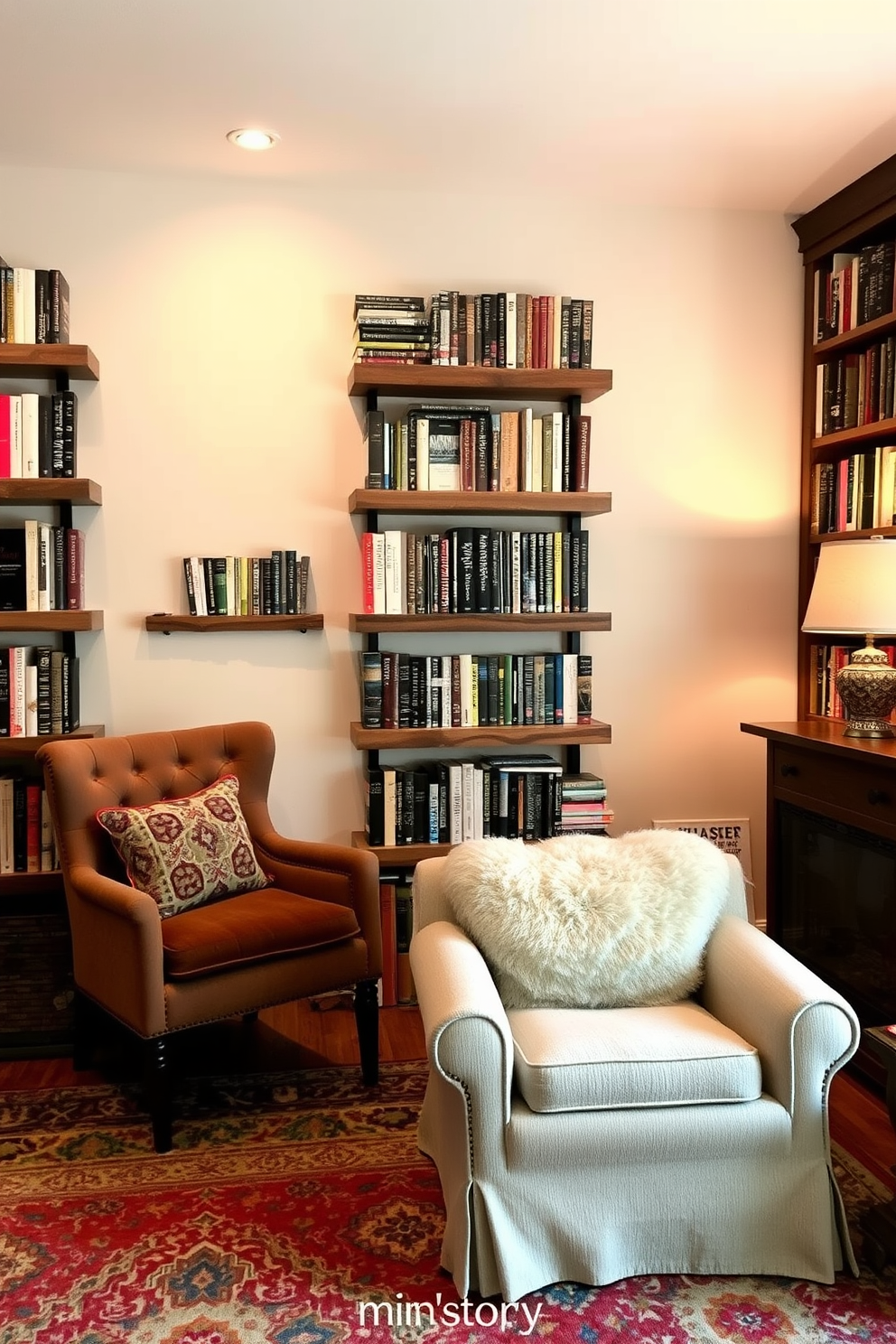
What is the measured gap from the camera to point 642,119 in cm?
296

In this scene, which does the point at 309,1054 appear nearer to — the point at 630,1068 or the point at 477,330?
the point at 630,1068

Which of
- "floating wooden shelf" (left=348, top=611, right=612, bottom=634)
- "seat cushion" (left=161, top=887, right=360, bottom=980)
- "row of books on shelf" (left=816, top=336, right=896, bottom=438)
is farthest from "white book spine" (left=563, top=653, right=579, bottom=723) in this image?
"row of books on shelf" (left=816, top=336, right=896, bottom=438)

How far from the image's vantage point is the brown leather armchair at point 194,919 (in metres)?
2.52

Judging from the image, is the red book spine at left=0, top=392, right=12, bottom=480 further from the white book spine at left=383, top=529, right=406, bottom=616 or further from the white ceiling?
the white book spine at left=383, top=529, right=406, bottom=616

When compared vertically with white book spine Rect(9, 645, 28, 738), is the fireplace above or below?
below

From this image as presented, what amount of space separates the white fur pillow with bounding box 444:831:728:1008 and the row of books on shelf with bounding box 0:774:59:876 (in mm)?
1442

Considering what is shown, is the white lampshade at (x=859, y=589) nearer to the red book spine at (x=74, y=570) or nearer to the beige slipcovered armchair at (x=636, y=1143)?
the beige slipcovered armchair at (x=636, y=1143)

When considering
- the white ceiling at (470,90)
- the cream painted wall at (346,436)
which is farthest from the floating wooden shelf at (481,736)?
the white ceiling at (470,90)

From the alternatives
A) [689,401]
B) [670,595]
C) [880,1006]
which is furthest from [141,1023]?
[689,401]

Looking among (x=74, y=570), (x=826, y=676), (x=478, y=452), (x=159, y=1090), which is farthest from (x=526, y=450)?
(x=159, y=1090)

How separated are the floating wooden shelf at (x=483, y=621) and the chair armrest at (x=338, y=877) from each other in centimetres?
74

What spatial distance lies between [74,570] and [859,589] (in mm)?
2295

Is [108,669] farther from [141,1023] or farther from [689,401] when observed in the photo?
[689,401]

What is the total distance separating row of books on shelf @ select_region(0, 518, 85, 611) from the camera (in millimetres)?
3213
